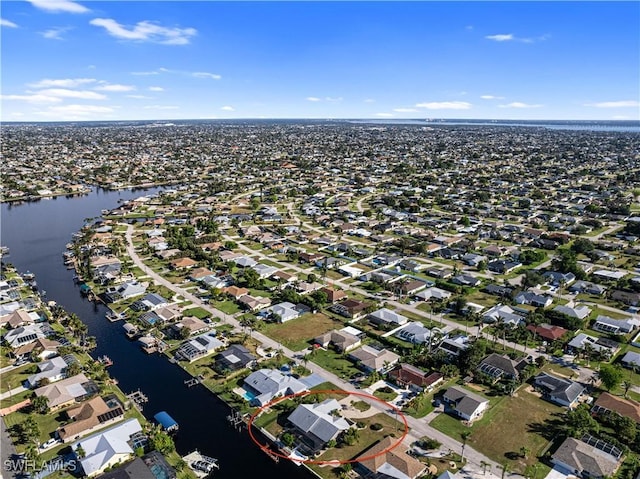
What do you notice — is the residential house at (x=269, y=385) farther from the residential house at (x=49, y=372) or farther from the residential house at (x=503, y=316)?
the residential house at (x=503, y=316)

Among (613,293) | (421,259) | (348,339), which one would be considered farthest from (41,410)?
(613,293)

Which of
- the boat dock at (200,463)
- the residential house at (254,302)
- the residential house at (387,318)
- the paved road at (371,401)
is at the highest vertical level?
the residential house at (254,302)

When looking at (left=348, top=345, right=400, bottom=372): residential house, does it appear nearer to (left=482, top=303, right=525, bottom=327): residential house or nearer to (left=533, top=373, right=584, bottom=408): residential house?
(left=533, top=373, right=584, bottom=408): residential house

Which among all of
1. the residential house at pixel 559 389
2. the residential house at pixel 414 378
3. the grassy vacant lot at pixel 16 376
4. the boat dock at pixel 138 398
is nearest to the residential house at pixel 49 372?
the grassy vacant lot at pixel 16 376

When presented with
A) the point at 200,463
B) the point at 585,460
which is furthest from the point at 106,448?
the point at 585,460

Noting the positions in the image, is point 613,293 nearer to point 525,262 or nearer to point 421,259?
point 525,262

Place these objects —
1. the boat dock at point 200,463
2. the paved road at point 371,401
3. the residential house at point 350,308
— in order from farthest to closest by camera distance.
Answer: the residential house at point 350,308 < the paved road at point 371,401 < the boat dock at point 200,463

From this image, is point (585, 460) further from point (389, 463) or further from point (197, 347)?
point (197, 347)
